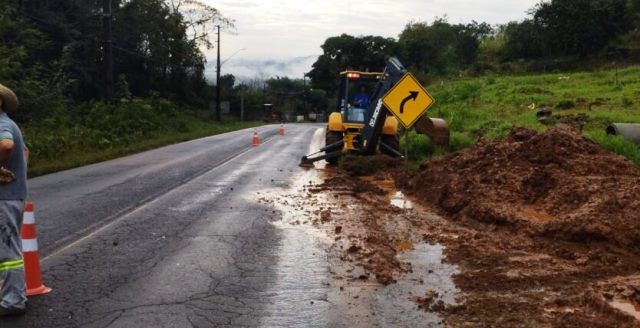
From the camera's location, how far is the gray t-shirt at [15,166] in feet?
17.4

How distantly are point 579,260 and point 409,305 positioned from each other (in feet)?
7.82

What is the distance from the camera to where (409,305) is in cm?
563

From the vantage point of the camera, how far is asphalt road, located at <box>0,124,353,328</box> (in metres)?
5.42

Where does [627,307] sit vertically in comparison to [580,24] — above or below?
below

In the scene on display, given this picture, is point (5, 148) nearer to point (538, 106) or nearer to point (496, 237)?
point (496, 237)

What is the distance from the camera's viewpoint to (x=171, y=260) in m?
7.26

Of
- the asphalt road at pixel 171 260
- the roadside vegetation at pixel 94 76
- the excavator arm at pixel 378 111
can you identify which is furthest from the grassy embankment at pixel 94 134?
the excavator arm at pixel 378 111

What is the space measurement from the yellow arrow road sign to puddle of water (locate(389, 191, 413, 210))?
7.16 ft

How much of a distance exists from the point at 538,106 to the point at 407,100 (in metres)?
10.1

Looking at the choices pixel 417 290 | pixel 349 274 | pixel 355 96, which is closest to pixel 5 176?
pixel 349 274

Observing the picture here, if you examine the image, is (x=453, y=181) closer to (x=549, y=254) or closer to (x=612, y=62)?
(x=549, y=254)

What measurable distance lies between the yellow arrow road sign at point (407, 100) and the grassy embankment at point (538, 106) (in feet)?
9.22

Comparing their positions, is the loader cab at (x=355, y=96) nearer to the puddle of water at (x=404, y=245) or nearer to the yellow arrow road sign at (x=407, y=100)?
the yellow arrow road sign at (x=407, y=100)

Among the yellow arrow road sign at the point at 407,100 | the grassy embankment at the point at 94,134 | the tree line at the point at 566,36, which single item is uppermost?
the tree line at the point at 566,36
